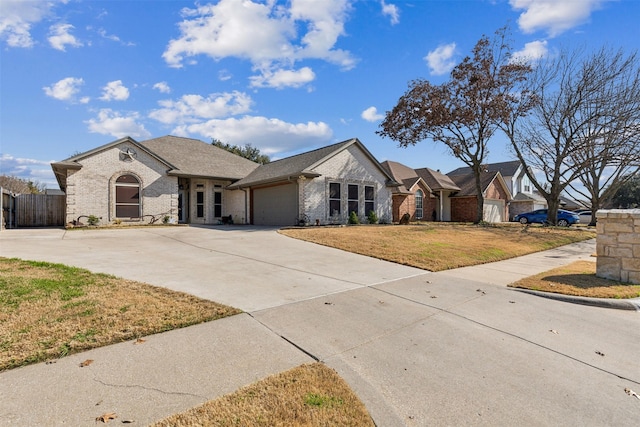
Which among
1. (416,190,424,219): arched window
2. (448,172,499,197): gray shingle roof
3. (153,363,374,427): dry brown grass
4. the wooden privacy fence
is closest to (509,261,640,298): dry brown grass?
(153,363,374,427): dry brown grass

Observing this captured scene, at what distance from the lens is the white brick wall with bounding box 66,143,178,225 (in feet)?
55.6

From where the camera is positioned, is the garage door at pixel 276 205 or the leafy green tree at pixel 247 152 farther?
the leafy green tree at pixel 247 152

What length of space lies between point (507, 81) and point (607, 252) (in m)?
20.2

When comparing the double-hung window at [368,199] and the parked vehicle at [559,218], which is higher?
the double-hung window at [368,199]

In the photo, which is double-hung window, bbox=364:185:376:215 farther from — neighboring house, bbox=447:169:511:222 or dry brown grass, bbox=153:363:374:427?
dry brown grass, bbox=153:363:374:427

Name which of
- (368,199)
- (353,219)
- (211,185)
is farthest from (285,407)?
(211,185)

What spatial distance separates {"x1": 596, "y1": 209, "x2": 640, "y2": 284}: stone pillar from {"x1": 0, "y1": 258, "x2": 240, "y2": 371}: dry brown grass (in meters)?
8.74

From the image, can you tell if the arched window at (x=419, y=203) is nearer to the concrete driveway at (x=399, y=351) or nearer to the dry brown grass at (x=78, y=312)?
the concrete driveway at (x=399, y=351)

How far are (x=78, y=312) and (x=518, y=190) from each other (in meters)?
48.1

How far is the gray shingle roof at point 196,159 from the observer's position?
2112 centimetres

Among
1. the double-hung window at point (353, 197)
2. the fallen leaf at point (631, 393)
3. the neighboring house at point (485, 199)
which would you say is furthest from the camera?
the neighboring house at point (485, 199)


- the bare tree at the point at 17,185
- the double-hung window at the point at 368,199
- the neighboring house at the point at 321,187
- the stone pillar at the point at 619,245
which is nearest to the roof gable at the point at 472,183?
the neighboring house at the point at 321,187

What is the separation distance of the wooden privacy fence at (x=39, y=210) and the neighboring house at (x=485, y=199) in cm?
3205

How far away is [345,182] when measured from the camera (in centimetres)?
2059
